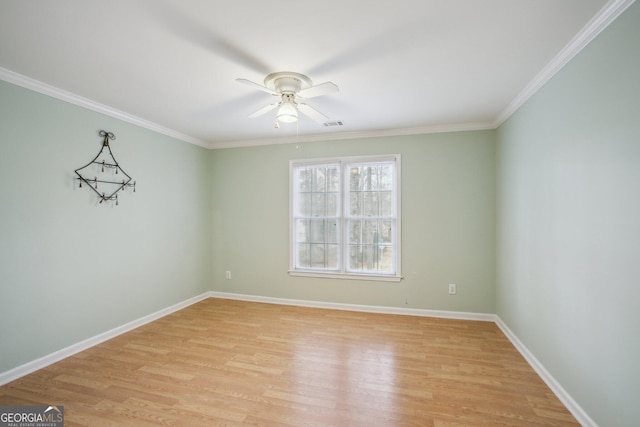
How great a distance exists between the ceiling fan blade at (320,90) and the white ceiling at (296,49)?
17cm

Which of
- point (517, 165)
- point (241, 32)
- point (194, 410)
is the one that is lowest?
point (194, 410)

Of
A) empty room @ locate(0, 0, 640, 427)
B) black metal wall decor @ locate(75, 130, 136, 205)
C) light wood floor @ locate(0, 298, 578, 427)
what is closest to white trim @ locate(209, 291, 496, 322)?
empty room @ locate(0, 0, 640, 427)

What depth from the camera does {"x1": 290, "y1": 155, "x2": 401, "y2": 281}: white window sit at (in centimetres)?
425

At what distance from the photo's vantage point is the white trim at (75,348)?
2500 mm

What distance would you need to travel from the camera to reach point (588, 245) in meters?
1.94

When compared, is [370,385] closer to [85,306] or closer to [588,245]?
[588,245]

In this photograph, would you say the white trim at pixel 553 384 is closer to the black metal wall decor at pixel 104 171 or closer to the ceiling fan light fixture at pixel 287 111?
the ceiling fan light fixture at pixel 287 111

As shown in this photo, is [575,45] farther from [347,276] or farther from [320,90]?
[347,276]

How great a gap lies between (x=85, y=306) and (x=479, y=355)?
402 cm

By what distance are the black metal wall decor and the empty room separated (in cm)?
2

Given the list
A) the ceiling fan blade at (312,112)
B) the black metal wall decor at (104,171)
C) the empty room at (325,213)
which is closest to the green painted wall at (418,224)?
the empty room at (325,213)

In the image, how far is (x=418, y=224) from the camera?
4.09 m

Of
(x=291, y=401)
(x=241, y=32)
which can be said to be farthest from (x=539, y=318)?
(x=241, y=32)

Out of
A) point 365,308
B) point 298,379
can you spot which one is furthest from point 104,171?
point 365,308
